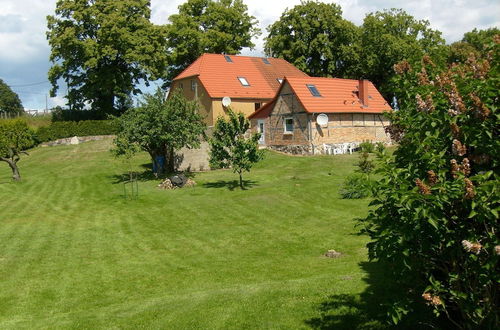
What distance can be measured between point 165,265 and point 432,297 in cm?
1064

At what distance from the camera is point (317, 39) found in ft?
Answer: 187

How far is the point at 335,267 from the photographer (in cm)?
1241

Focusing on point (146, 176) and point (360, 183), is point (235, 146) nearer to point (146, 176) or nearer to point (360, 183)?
point (146, 176)

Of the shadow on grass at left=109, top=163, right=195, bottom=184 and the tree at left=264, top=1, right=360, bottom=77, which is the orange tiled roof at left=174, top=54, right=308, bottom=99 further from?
the shadow on grass at left=109, top=163, right=195, bottom=184

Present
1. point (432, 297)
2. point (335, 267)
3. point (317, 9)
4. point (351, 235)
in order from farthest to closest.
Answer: point (317, 9), point (351, 235), point (335, 267), point (432, 297)

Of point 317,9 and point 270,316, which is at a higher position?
point 317,9

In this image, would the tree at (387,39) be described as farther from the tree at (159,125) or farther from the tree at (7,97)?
the tree at (7,97)

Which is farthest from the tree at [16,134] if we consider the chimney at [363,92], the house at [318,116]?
the chimney at [363,92]

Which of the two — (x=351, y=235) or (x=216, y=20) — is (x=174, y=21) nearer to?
(x=216, y=20)

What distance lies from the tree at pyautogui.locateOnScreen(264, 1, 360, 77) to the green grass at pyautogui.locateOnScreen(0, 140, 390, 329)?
97.2ft

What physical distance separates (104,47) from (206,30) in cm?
1400

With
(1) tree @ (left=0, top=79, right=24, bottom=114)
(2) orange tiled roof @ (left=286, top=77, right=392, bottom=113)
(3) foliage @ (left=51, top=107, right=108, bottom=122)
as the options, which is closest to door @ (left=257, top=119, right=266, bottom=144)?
(2) orange tiled roof @ (left=286, top=77, right=392, bottom=113)

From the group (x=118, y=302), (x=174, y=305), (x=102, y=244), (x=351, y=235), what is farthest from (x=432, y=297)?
(x=102, y=244)

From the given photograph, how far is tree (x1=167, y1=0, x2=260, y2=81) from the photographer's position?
187ft
